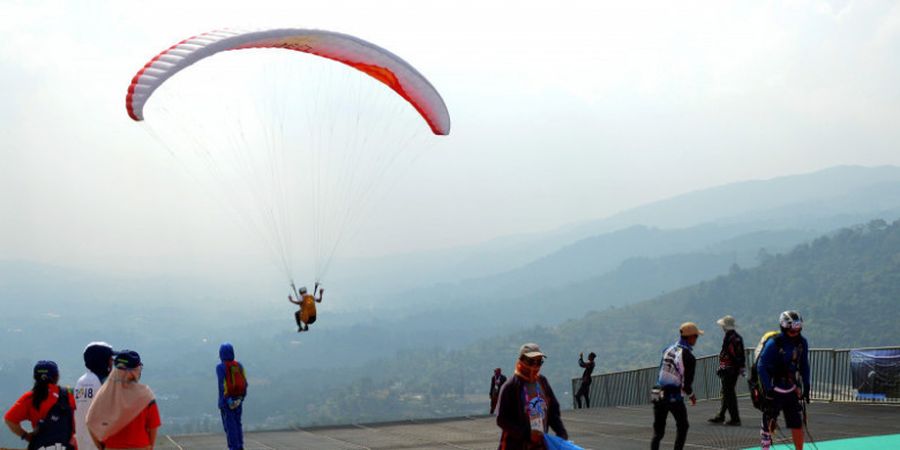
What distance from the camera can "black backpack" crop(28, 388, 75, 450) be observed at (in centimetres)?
919

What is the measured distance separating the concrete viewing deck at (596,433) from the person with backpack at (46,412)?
26.2 feet

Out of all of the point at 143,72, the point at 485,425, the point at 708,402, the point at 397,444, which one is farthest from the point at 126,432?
the point at 708,402

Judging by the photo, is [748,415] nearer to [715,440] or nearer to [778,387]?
[715,440]

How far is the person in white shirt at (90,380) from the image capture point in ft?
27.4

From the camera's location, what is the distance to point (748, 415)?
19.4m

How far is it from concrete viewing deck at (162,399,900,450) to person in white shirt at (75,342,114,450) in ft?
28.2

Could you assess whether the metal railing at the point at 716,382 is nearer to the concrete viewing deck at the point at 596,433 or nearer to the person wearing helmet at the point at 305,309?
the concrete viewing deck at the point at 596,433

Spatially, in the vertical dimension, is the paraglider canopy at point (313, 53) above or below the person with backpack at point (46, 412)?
above

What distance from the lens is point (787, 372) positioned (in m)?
11.1

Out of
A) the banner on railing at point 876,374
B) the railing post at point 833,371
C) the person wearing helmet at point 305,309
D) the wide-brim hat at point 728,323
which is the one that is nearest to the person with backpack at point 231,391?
the person wearing helmet at point 305,309

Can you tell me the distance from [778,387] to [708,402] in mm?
13264

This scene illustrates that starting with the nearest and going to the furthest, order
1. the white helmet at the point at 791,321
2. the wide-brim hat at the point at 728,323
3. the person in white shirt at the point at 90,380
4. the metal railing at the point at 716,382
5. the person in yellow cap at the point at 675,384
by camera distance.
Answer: the person in white shirt at the point at 90,380, the white helmet at the point at 791,321, the person in yellow cap at the point at 675,384, the wide-brim hat at the point at 728,323, the metal railing at the point at 716,382

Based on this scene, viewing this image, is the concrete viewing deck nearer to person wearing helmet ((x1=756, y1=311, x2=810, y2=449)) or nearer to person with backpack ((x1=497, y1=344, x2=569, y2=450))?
person wearing helmet ((x1=756, y1=311, x2=810, y2=449))

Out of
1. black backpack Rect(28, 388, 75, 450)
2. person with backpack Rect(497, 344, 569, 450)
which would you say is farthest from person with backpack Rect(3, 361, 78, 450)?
person with backpack Rect(497, 344, 569, 450)
